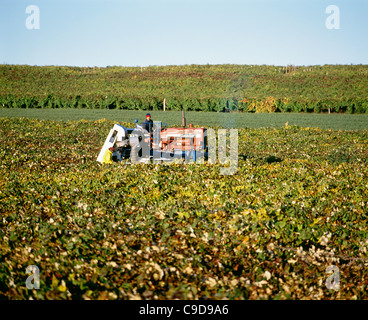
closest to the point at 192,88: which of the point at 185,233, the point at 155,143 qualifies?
the point at 155,143

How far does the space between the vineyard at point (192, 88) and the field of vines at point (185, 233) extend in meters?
44.7

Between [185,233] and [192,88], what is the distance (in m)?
76.5

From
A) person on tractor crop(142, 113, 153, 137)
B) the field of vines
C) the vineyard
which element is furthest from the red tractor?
the vineyard

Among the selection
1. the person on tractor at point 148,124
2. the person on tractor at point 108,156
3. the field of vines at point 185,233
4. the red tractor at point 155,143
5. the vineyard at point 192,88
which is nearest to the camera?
the field of vines at point 185,233

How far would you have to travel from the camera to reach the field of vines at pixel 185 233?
201 inches

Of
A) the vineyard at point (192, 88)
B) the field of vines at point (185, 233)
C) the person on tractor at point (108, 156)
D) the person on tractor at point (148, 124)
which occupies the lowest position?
the field of vines at point (185, 233)

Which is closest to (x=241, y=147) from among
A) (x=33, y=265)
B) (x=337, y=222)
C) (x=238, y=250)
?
(x=337, y=222)

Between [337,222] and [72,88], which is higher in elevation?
[72,88]

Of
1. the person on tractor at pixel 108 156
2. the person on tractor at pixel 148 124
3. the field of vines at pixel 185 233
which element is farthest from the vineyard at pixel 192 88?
the field of vines at pixel 185 233

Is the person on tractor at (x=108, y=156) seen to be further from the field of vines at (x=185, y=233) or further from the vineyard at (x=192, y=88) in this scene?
the vineyard at (x=192, y=88)

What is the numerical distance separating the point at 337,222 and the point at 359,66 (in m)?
100.0

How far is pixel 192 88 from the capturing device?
81562 millimetres
